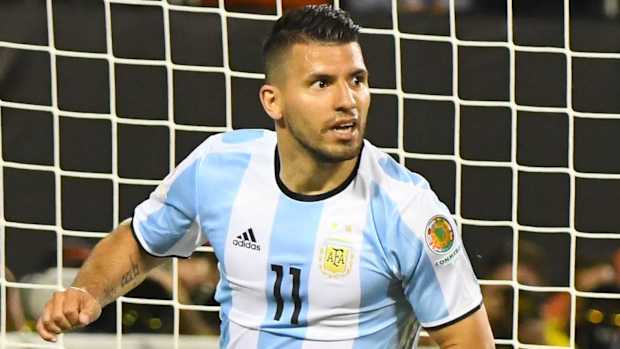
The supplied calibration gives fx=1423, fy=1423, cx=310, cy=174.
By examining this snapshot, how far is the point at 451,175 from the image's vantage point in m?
4.22

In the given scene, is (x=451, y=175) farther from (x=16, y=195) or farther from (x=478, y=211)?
(x=16, y=195)

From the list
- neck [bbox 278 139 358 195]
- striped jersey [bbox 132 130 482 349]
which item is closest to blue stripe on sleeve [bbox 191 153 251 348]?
striped jersey [bbox 132 130 482 349]

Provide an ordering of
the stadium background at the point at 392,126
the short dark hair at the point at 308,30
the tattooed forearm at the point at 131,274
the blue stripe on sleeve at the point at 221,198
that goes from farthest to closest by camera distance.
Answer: the stadium background at the point at 392,126 < the tattooed forearm at the point at 131,274 < the blue stripe on sleeve at the point at 221,198 < the short dark hair at the point at 308,30

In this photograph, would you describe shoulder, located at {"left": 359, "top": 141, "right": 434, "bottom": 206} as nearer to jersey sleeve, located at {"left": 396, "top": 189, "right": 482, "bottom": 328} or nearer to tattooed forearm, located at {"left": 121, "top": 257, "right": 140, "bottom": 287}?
jersey sleeve, located at {"left": 396, "top": 189, "right": 482, "bottom": 328}

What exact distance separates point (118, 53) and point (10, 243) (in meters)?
0.70

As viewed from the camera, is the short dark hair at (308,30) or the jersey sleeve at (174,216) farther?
the jersey sleeve at (174,216)

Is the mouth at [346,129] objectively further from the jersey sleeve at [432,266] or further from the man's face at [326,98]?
the jersey sleeve at [432,266]

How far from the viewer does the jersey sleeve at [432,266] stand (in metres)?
2.59

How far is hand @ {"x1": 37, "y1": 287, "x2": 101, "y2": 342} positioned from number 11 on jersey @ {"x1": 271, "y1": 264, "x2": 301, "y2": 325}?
0.35 metres

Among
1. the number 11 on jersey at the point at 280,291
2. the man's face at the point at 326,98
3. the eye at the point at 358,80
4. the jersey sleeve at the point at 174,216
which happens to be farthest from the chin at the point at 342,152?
the jersey sleeve at the point at 174,216

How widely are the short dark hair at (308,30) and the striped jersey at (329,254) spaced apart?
0.21 metres

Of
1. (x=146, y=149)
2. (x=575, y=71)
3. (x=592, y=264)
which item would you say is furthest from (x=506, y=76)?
(x=146, y=149)

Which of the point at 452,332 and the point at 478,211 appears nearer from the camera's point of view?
the point at 452,332

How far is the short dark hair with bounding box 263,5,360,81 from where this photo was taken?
2.69m
